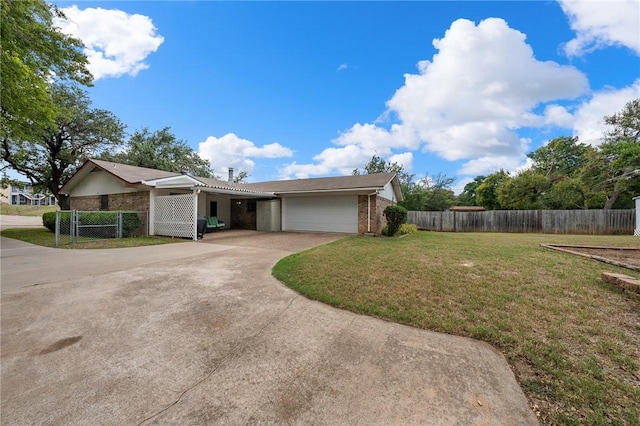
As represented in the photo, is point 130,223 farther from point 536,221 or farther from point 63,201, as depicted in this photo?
point 536,221

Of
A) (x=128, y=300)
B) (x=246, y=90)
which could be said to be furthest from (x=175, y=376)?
(x=246, y=90)

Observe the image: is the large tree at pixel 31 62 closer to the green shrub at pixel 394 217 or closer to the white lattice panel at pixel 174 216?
the white lattice panel at pixel 174 216

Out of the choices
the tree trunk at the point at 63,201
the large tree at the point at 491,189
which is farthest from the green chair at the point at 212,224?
the large tree at the point at 491,189

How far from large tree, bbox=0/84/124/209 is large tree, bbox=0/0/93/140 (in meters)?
9.58

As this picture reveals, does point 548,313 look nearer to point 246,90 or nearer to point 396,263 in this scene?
point 396,263

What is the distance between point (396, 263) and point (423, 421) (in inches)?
171

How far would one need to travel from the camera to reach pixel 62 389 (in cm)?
201

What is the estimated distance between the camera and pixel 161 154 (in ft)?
82.0

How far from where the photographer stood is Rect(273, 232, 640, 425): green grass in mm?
2010

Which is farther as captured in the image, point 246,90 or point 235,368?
point 246,90

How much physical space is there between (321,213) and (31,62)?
12143 millimetres

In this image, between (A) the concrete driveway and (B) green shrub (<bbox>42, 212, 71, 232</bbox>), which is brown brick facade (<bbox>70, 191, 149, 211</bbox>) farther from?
(A) the concrete driveway

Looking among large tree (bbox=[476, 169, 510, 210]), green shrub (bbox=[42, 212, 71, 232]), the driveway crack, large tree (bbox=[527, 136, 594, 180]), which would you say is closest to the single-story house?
green shrub (bbox=[42, 212, 71, 232])

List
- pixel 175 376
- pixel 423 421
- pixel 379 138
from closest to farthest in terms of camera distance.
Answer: pixel 423 421
pixel 175 376
pixel 379 138
